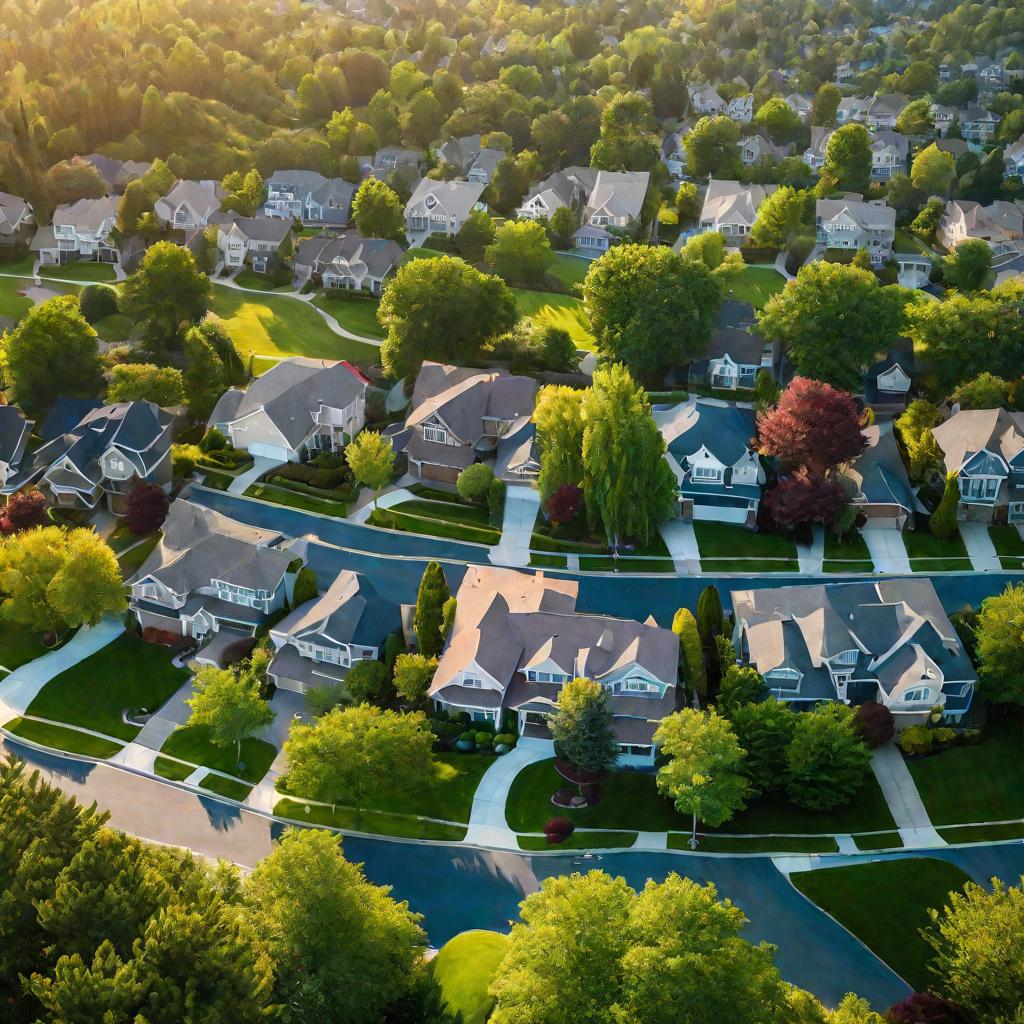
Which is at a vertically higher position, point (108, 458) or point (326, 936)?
point (326, 936)

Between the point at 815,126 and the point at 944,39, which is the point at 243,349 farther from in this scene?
the point at 944,39

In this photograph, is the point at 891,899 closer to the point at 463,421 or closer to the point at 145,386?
the point at 463,421

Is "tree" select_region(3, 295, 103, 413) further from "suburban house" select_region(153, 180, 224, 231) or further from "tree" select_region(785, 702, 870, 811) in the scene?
"tree" select_region(785, 702, 870, 811)

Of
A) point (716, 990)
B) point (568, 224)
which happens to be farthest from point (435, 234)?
point (716, 990)

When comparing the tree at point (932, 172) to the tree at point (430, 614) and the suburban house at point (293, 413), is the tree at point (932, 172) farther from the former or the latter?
the tree at point (430, 614)

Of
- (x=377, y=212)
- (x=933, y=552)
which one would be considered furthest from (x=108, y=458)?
(x=933, y=552)

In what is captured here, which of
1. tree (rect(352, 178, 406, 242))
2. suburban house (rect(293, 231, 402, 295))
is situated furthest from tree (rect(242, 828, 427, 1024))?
tree (rect(352, 178, 406, 242))
